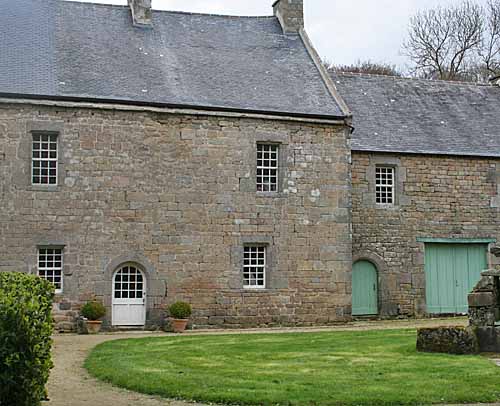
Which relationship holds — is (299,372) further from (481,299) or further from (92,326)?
(92,326)

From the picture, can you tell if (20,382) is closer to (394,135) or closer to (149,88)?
(149,88)

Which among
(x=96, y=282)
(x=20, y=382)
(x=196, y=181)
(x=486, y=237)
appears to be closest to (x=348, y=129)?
(x=196, y=181)

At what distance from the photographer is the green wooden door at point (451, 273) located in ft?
84.1

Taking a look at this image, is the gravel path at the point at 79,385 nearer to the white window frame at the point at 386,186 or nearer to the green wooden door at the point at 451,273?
the white window frame at the point at 386,186

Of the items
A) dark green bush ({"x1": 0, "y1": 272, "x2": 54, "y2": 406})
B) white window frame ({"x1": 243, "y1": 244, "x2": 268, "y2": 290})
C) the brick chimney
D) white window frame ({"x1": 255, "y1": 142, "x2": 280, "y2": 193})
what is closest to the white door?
white window frame ({"x1": 243, "y1": 244, "x2": 268, "y2": 290})

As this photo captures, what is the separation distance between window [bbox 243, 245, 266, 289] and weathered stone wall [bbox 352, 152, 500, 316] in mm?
3508

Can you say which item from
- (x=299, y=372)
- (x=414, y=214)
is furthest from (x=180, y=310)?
(x=299, y=372)

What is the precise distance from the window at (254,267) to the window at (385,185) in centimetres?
487

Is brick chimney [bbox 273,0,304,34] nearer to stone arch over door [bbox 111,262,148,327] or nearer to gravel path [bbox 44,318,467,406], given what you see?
stone arch over door [bbox 111,262,148,327]

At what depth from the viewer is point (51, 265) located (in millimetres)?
20875

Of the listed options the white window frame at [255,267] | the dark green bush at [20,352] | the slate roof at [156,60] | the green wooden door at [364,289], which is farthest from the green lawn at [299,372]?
the green wooden door at [364,289]

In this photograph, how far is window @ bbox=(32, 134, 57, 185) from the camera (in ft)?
69.1

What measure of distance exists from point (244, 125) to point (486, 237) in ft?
29.9

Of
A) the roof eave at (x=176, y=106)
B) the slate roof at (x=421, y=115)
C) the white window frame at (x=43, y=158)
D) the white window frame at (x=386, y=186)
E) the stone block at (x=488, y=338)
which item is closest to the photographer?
the stone block at (x=488, y=338)
